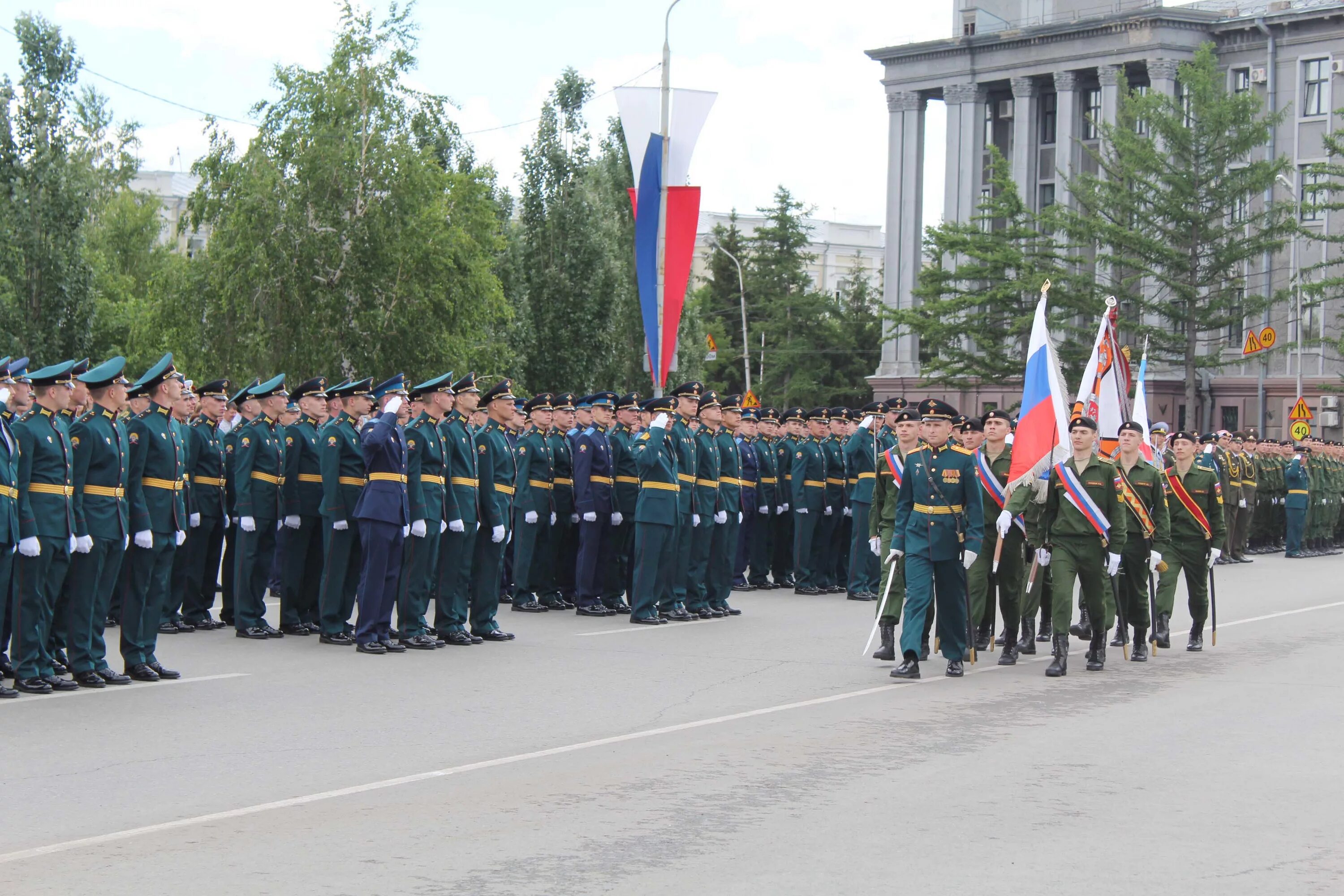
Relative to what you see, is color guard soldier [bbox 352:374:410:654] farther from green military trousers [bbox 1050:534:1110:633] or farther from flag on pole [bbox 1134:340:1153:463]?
flag on pole [bbox 1134:340:1153:463]

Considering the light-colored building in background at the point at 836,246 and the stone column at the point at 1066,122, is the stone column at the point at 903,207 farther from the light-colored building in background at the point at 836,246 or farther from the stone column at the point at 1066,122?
the light-colored building in background at the point at 836,246

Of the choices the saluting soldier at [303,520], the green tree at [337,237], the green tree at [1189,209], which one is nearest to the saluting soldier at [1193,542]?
the saluting soldier at [303,520]

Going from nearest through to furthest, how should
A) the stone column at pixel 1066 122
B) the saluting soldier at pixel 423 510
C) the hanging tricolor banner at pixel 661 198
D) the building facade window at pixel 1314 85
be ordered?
the saluting soldier at pixel 423 510
the hanging tricolor banner at pixel 661 198
the building facade window at pixel 1314 85
the stone column at pixel 1066 122

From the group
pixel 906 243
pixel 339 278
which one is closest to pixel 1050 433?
pixel 339 278

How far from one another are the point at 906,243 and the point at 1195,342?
1999 centimetres

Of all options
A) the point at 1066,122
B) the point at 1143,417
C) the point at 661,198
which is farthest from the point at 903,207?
the point at 1143,417

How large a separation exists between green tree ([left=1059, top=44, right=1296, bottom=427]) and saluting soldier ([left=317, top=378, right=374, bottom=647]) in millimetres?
37193

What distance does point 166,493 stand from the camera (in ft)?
39.4

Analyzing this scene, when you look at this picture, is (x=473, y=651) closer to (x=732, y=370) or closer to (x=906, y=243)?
(x=906, y=243)

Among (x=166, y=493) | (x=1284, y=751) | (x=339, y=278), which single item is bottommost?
(x=1284, y=751)

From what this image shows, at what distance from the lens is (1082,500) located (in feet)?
42.7

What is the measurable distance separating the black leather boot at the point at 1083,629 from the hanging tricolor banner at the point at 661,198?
760cm

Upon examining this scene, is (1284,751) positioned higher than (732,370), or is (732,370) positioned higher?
(732,370)

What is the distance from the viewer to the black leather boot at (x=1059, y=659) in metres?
12.9
